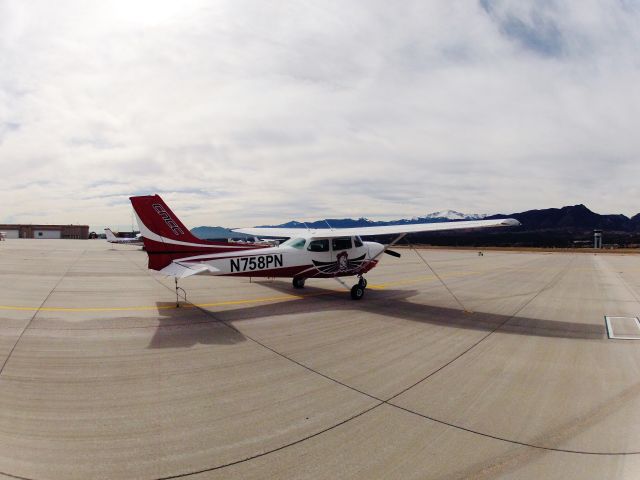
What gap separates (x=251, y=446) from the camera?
3752mm

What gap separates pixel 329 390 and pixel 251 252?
7290 mm

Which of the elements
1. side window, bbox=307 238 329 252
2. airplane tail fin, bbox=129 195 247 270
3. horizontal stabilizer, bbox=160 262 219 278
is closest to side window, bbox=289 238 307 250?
side window, bbox=307 238 329 252

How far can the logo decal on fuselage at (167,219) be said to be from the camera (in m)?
10.6

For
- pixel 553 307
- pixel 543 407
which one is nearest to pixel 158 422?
pixel 543 407

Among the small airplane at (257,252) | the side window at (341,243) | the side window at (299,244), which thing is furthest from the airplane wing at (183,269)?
the side window at (341,243)

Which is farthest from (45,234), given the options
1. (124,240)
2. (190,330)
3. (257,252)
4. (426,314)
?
(426,314)

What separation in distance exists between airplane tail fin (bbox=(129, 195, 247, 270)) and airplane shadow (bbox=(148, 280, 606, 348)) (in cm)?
168

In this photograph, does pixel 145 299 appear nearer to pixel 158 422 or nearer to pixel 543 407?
pixel 158 422

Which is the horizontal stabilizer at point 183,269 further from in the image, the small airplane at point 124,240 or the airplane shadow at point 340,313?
the small airplane at point 124,240

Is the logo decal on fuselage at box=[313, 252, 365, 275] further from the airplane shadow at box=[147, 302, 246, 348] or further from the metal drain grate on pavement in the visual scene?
the metal drain grate on pavement

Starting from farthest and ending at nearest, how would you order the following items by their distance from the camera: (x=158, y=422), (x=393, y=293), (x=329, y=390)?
(x=393, y=293) → (x=329, y=390) → (x=158, y=422)

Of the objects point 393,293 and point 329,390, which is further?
point 393,293

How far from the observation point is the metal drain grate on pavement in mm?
8780

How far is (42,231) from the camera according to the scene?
138250mm
